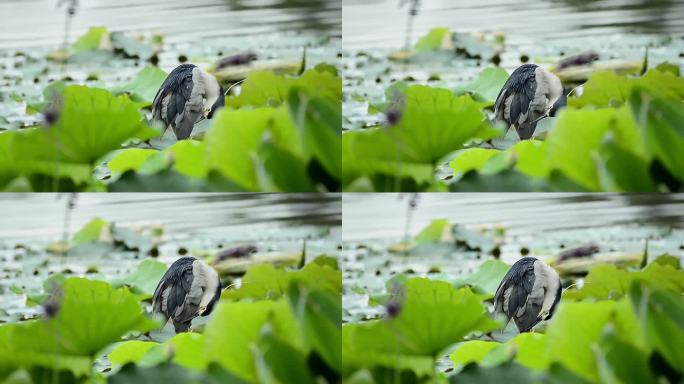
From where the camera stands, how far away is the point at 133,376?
2.25 metres

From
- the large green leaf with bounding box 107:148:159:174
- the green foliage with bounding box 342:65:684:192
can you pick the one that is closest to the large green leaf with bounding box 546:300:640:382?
the green foliage with bounding box 342:65:684:192

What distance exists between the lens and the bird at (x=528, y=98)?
7.45 feet

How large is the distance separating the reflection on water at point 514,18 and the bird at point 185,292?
77cm

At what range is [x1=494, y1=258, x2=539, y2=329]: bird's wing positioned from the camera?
88.7 inches

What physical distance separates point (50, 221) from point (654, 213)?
5.59ft

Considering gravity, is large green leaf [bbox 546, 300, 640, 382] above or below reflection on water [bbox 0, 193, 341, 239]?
below

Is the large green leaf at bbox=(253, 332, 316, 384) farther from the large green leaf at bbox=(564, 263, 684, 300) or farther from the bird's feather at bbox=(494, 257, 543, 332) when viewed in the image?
the large green leaf at bbox=(564, 263, 684, 300)

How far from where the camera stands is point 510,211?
2273 mm

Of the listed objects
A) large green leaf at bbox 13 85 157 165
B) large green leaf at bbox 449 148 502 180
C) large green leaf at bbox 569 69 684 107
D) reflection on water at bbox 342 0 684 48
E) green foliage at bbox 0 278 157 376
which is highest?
reflection on water at bbox 342 0 684 48

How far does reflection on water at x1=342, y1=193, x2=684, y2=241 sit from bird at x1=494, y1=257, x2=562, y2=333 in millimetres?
110

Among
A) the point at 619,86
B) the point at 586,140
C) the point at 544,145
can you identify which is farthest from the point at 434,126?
the point at 619,86

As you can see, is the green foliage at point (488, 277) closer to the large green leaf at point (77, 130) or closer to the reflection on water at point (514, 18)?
the reflection on water at point (514, 18)

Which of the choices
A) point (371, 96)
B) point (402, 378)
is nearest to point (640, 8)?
point (371, 96)

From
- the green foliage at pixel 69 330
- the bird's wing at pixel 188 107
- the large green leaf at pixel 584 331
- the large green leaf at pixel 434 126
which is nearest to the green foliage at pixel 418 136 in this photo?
the large green leaf at pixel 434 126
